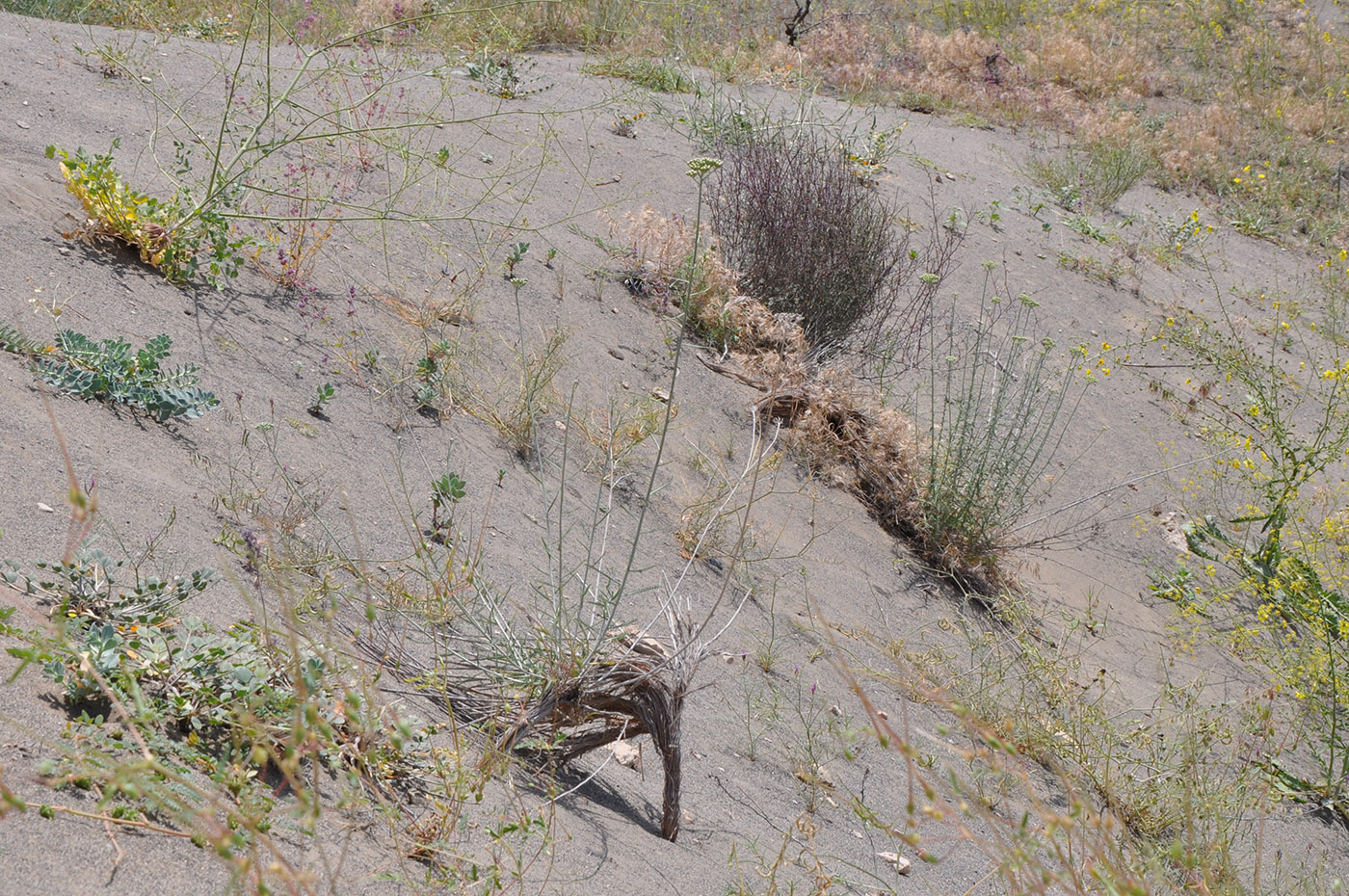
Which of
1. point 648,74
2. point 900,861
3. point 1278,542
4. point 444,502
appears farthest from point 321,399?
point 648,74

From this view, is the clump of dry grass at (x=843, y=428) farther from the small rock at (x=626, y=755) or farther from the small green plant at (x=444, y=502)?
the small rock at (x=626, y=755)

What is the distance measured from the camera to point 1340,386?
4984 millimetres

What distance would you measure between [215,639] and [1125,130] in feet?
34.9

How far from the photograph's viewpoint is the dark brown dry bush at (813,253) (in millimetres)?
5656

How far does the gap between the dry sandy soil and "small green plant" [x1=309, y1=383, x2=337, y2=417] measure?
51mm

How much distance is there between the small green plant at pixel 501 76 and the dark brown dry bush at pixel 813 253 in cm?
195

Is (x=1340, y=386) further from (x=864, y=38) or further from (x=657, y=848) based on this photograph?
(x=864, y=38)

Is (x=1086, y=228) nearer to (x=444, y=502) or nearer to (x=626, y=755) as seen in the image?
(x=444, y=502)

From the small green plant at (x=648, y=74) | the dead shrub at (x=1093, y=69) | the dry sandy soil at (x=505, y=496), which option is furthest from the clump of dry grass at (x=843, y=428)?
the dead shrub at (x=1093, y=69)

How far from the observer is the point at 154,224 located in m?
3.59

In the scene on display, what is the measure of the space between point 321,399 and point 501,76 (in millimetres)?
4525

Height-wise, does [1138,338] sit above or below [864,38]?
below

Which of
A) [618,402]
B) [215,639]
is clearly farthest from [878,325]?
[215,639]

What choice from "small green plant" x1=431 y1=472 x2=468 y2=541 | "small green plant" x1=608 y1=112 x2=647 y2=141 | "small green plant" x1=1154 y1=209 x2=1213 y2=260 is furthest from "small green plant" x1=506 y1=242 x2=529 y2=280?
"small green plant" x1=1154 y1=209 x2=1213 y2=260
